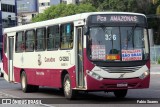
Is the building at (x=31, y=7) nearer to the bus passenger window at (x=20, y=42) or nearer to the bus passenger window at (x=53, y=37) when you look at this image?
the bus passenger window at (x=20, y=42)

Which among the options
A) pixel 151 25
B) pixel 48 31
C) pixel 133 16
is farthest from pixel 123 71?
→ pixel 151 25

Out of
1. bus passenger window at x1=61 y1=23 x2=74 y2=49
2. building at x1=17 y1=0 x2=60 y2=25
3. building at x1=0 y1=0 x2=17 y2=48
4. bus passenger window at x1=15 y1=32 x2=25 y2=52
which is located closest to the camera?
bus passenger window at x1=61 y1=23 x2=74 y2=49

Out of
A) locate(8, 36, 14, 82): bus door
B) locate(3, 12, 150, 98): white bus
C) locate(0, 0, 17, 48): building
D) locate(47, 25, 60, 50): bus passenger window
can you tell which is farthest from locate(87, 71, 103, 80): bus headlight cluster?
locate(0, 0, 17, 48): building

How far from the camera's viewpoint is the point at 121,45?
1616cm

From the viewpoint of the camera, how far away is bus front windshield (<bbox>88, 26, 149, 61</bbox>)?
52.4 feet

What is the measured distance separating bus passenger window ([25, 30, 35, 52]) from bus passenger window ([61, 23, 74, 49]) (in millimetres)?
3267

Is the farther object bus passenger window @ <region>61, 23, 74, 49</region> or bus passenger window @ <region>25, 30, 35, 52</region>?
bus passenger window @ <region>25, 30, 35, 52</region>

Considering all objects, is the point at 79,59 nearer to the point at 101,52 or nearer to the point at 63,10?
the point at 101,52

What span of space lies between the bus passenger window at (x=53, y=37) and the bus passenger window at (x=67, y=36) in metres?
0.41

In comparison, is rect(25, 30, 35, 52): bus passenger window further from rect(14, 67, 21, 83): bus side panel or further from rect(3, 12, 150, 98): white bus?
rect(3, 12, 150, 98): white bus

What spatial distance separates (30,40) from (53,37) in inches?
112

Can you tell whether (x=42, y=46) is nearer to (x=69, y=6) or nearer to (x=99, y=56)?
(x=99, y=56)

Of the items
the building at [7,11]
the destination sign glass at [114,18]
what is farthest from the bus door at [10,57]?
the building at [7,11]

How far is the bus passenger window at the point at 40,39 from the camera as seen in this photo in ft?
64.9
